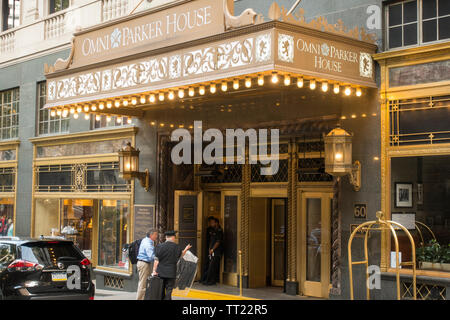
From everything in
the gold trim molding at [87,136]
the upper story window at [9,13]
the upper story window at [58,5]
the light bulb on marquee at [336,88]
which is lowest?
the gold trim molding at [87,136]

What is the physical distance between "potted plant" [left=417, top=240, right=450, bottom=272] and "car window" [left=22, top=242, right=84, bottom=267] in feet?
20.9

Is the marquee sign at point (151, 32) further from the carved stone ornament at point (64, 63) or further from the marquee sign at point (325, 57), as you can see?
the marquee sign at point (325, 57)

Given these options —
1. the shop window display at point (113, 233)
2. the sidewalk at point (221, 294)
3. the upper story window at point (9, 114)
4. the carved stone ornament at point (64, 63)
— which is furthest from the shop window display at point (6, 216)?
the carved stone ornament at point (64, 63)

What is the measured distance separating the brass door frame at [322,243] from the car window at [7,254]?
593cm

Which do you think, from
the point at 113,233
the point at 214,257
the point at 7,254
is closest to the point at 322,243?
the point at 214,257

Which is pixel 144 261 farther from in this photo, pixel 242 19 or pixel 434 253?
pixel 434 253

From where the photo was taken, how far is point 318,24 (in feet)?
32.8

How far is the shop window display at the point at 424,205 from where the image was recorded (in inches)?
405

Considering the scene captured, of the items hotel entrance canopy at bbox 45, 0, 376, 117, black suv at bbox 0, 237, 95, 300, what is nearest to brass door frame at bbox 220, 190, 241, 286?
hotel entrance canopy at bbox 45, 0, 376, 117

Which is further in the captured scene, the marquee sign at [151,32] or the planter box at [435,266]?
the marquee sign at [151,32]

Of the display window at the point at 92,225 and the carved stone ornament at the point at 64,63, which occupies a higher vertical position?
the carved stone ornament at the point at 64,63

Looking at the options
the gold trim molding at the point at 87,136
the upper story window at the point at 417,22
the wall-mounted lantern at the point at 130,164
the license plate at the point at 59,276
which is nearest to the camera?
the upper story window at the point at 417,22

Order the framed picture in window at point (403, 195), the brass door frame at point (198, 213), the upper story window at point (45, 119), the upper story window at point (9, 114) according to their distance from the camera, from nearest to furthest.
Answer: the framed picture in window at point (403, 195) → the brass door frame at point (198, 213) → the upper story window at point (45, 119) → the upper story window at point (9, 114)

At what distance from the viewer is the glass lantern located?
35.7 ft
